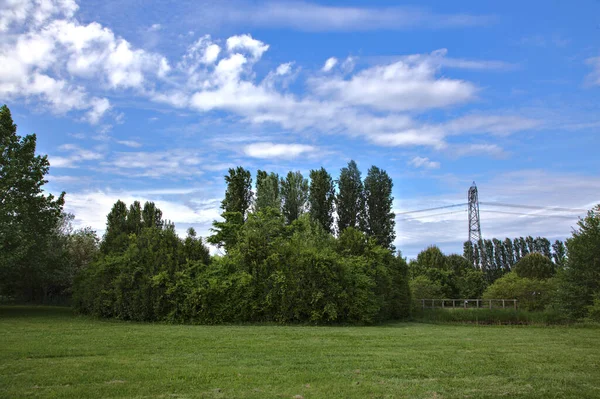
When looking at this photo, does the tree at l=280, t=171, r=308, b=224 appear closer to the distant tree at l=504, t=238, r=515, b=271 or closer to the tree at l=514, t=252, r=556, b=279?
the tree at l=514, t=252, r=556, b=279

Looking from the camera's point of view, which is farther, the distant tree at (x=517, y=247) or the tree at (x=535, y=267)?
the distant tree at (x=517, y=247)

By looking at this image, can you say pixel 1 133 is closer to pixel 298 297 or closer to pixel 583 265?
pixel 298 297

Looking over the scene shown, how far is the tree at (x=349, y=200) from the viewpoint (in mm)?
39062

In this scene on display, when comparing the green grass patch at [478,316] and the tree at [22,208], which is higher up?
the tree at [22,208]

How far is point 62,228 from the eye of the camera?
142ft

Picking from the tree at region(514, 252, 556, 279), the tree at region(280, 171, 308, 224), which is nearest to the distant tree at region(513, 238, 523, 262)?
the tree at region(514, 252, 556, 279)

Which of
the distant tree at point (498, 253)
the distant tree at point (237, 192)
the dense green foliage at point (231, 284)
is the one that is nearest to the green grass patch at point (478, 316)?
the dense green foliage at point (231, 284)

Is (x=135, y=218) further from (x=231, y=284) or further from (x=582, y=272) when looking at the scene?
(x=582, y=272)

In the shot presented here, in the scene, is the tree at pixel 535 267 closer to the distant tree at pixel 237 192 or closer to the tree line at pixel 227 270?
the tree line at pixel 227 270

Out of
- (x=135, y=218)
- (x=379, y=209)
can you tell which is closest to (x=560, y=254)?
(x=379, y=209)

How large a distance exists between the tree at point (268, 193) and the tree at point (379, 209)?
8443 millimetres

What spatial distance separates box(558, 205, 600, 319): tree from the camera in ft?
66.6

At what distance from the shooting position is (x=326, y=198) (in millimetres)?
39062

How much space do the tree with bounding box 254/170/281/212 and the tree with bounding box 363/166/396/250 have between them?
27.7 ft
